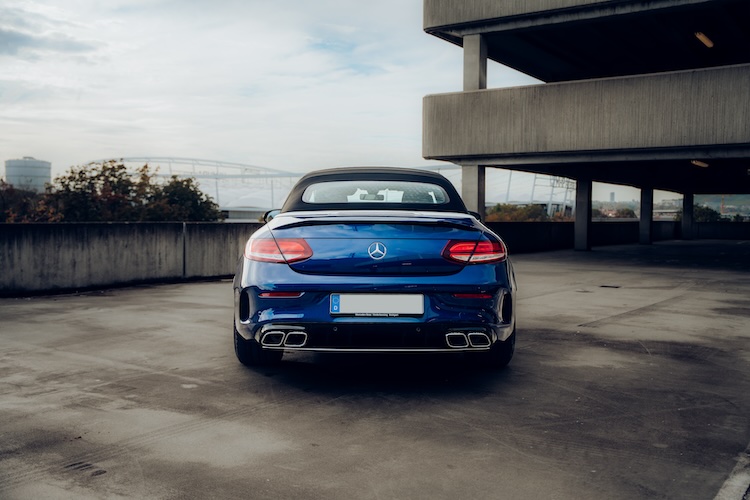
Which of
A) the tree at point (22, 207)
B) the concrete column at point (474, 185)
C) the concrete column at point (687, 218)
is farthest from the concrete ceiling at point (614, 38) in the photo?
the concrete column at point (687, 218)

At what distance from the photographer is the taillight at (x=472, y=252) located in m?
4.34

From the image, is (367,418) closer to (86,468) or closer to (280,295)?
(280,295)

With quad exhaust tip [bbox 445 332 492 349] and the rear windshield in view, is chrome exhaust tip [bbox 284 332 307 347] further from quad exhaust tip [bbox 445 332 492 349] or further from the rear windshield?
the rear windshield

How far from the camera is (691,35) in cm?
1977

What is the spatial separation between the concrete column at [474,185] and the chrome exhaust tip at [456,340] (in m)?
14.3

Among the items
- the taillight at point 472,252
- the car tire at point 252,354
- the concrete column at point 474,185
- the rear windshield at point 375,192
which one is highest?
the concrete column at point 474,185

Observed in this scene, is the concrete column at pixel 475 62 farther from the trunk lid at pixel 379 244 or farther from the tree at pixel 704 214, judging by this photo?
the tree at pixel 704 214


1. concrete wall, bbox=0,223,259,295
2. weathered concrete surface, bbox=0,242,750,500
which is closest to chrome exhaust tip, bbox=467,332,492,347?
weathered concrete surface, bbox=0,242,750,500

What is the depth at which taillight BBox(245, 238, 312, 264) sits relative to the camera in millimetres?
4371

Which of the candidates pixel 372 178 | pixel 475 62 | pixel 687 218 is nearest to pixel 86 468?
pixel 372 178

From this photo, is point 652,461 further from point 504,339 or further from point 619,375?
point 619,375

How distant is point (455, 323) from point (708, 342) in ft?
11.3

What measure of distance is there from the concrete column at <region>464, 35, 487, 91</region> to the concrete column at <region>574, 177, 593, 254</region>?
9054 millimetres

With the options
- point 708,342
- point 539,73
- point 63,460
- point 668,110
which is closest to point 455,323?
point 63,460
